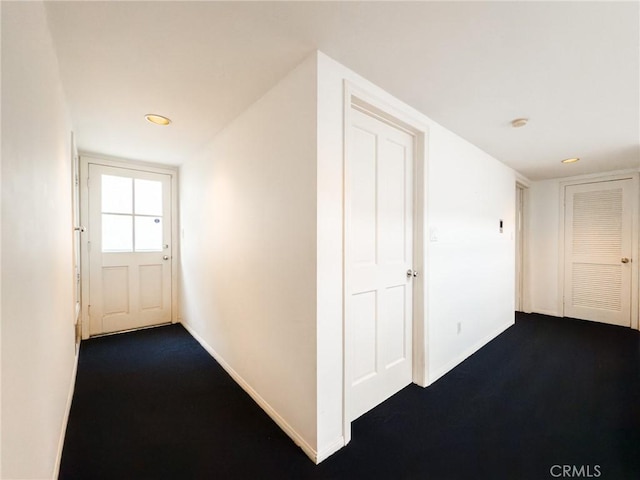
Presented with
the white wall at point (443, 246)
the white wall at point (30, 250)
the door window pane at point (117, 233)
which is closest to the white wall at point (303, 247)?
the white wall at point (443, 246)

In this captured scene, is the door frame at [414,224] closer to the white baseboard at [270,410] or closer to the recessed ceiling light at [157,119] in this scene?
the white baseboard at [270,410]

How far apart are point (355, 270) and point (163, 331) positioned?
2994 mm

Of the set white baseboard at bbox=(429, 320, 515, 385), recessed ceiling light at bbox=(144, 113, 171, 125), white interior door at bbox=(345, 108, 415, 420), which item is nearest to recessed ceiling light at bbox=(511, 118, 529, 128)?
white interior door at bbox=(345, 108, 415, 420)

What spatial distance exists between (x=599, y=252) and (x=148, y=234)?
21.1 feet

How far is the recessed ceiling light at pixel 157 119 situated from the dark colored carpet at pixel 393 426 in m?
2.25

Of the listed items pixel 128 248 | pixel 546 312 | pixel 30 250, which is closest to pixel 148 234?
pixel 128 248

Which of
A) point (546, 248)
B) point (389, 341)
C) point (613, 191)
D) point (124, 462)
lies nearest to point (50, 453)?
point (124, 462)

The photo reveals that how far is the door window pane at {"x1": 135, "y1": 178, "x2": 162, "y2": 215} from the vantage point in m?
3.53

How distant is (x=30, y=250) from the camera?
103cm

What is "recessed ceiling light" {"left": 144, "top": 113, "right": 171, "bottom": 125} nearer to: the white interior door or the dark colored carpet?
the white interior door

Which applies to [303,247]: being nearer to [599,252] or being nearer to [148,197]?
[148,197]

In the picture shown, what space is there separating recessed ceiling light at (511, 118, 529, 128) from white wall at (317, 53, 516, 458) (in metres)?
0.44

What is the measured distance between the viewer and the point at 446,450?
1598mm

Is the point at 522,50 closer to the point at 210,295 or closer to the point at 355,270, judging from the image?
the point at 355,270
